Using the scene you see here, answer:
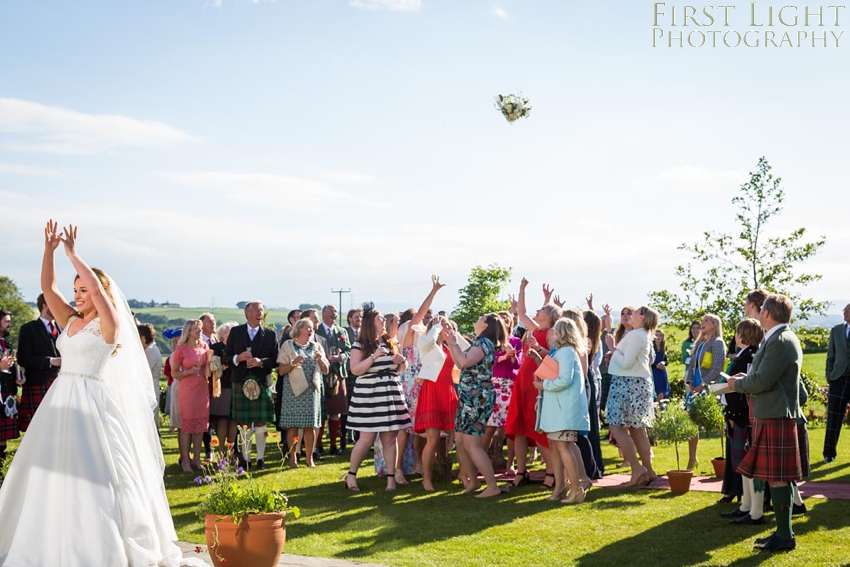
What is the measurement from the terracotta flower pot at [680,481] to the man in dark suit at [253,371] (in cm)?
554

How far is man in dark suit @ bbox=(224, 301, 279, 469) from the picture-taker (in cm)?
1274

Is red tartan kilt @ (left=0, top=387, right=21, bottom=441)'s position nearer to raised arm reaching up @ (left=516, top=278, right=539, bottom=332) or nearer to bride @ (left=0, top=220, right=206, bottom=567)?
bride @ (left=0, top=220, right=206, bottom=567)

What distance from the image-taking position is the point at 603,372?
50.1 ft

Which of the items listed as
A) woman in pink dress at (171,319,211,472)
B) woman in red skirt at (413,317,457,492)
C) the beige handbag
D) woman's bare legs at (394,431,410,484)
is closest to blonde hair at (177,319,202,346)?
woman in pink dress at (171,319,211,472)

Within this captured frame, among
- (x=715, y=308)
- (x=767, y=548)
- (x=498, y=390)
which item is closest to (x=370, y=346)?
(x=498, y=390)

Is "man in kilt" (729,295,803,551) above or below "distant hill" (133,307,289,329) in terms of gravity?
below

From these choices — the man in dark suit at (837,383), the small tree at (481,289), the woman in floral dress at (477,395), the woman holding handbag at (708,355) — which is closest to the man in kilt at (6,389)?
the woman in floral dress at (477,395)

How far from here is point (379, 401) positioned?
36.8 feet

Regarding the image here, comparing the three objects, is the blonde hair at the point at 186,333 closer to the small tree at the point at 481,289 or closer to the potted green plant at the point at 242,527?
the potted green plant at the point at 242,527

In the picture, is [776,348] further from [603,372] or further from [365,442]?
[603,372]

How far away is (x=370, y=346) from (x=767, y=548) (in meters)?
5.15

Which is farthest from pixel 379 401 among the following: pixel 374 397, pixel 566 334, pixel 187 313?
pixel 187 313

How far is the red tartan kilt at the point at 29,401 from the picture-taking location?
1112 cm

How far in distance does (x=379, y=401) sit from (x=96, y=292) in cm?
508
